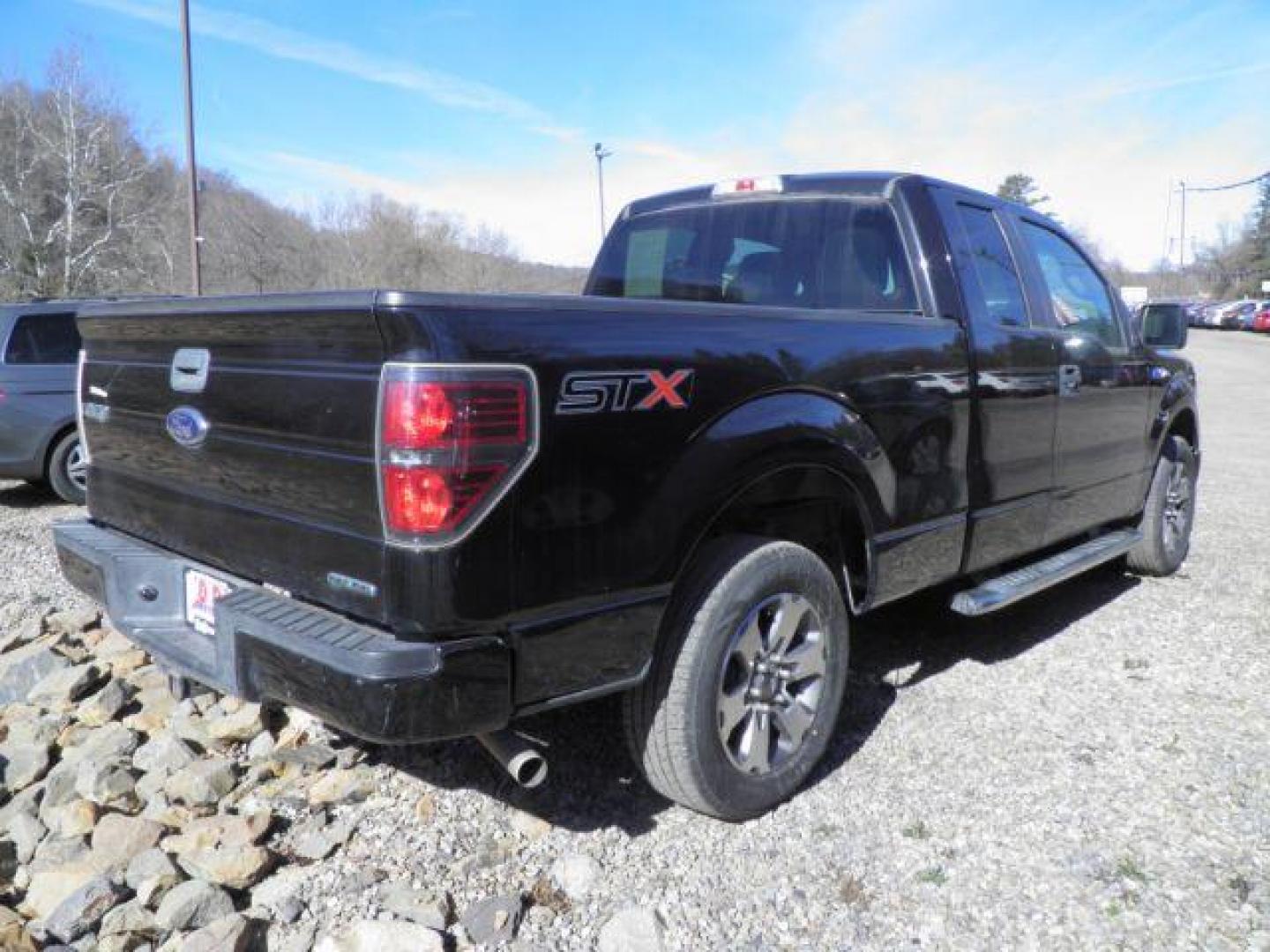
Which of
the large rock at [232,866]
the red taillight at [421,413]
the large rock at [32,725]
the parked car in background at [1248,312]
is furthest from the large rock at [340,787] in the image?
the parked car in background at [1248,312]

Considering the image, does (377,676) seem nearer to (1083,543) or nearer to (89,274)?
(1083,543)

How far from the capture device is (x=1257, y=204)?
80562 millimetres

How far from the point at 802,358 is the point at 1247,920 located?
1835 millimetres

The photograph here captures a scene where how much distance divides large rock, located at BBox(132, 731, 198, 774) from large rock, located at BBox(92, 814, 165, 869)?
1.11 feet

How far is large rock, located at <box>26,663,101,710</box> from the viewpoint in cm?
360

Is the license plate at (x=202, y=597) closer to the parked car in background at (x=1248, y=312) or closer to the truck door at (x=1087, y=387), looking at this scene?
the truck door at (x=1087, y=387)

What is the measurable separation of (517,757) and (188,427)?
1.29 m

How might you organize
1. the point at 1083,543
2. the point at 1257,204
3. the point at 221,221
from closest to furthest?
the point at 1083,543 < the point at 221,221 < the point at 1257,204

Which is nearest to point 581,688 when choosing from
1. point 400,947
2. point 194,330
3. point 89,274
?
point 400,947

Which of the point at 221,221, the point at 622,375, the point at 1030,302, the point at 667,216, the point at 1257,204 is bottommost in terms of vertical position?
the point at 622,375

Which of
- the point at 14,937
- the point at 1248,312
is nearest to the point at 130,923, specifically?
the point at 14,937

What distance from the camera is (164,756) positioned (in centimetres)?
314

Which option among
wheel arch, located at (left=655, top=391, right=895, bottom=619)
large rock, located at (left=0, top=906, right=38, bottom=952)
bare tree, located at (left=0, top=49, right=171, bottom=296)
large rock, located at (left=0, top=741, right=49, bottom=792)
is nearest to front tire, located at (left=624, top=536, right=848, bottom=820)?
wheel arch, located at (left=655, top=391, right=895, bottom=619)

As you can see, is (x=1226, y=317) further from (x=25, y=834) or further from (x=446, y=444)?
(x=25, y=834)
